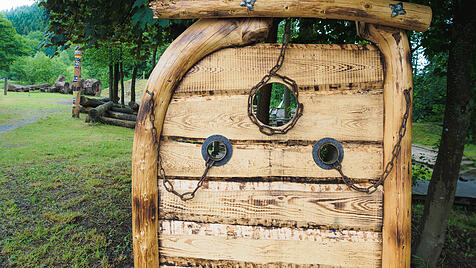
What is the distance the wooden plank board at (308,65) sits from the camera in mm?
1568

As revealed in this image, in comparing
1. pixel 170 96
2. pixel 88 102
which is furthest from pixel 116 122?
pixel 170 96

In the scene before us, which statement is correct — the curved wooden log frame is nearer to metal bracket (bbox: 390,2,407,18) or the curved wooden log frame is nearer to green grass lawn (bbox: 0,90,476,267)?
metal bracket (bbox: 390,2,407,18)

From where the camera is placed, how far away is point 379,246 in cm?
156

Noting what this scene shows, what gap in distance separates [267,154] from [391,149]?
678mm

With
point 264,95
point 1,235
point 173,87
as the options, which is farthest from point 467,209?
point 1,235

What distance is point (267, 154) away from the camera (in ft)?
5.17

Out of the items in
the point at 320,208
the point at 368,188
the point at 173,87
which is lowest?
the point at 320,208

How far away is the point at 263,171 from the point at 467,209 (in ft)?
16.1

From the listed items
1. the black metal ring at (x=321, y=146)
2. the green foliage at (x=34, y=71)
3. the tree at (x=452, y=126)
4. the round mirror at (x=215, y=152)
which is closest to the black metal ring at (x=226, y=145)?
the round mirror at (x=215, y=152)

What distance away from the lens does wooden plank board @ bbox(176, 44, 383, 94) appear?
5.15 feet

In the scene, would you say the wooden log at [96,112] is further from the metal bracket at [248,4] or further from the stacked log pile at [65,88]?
the stacked log pile at [65,88]

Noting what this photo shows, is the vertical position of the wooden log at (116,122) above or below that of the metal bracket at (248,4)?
below

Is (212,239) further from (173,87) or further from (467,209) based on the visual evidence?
(467,209)

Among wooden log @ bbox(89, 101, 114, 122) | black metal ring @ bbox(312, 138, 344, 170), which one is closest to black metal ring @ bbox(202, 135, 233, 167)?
black metal ring @ bbox(312, 138, 344, 170)
